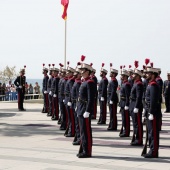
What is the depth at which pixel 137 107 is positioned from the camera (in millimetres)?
13383

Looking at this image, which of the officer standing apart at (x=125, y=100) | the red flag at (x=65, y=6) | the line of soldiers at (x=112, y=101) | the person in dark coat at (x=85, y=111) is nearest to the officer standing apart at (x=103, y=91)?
the line of soldiers at (x=112, y=101)

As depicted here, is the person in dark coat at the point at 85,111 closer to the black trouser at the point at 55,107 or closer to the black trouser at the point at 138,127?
the black trouser at the point at 138,127

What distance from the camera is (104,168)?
1022 cm

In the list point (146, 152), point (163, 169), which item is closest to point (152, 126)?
point (146, 152)

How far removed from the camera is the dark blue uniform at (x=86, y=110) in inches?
456

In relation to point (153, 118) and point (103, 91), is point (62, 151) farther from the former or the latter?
point (103, 91)

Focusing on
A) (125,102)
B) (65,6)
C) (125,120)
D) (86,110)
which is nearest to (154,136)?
(86,110)

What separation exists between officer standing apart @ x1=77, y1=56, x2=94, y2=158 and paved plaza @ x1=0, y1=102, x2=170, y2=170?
25 centimetres

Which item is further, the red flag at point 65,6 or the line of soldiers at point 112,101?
the red flag at point 65,6

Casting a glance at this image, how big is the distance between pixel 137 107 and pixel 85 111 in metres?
2.11

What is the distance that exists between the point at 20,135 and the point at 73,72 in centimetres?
246

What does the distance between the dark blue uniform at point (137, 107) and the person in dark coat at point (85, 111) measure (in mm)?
1963

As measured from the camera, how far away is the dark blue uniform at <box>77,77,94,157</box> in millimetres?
11570

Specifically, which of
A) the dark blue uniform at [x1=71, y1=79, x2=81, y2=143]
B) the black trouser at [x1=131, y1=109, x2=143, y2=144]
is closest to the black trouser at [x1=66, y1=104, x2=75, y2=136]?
the dark blue uniform at [x1=71, y1=79, x2=81, y2=143]
